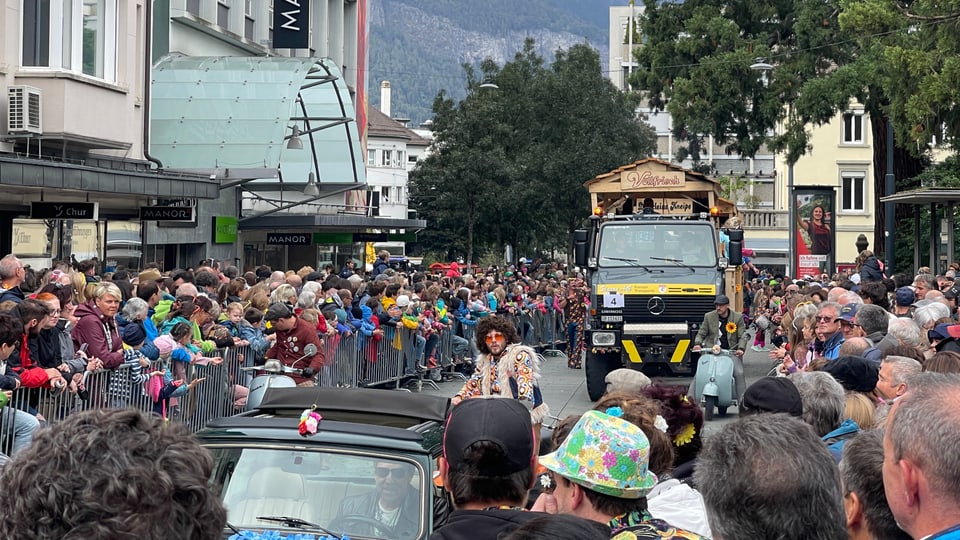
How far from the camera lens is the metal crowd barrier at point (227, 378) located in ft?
32.6

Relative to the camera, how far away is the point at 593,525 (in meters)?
3.49

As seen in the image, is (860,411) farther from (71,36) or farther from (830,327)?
(71,36)

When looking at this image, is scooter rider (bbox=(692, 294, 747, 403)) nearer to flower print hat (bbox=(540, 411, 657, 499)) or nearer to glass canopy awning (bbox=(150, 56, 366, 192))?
glass canopy awning (bbox=(150, 56, 366, 192))

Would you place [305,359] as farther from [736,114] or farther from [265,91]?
[736,114]

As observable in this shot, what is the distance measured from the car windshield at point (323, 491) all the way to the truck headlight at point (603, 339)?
1317cm

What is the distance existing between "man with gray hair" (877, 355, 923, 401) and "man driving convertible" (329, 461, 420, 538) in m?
2.69

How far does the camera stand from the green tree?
32.8 m

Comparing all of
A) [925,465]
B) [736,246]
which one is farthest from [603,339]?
[925,465]

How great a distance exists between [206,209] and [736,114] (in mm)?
14695

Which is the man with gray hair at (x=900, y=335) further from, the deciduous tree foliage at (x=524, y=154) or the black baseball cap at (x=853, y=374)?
the deciduous tree foliage at (x=524, y=154)

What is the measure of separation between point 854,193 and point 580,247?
49993mm

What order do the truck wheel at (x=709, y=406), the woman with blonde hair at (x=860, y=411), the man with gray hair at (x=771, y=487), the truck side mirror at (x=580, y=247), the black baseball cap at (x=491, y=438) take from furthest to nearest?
the truck side mirror at (x=580, y=247) < the truck wheel at (x=709, y=406) < the woman with blonde hair at (x=860, y=411) < the black baseball cap at (x=491, y=438) < the man with gray hair at (x=771, y=487)

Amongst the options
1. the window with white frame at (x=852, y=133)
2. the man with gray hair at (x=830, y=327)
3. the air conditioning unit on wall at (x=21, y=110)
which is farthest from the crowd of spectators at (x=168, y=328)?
the window with white frame at (x=852, y=133)

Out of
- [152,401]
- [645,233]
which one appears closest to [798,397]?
[152,401]
